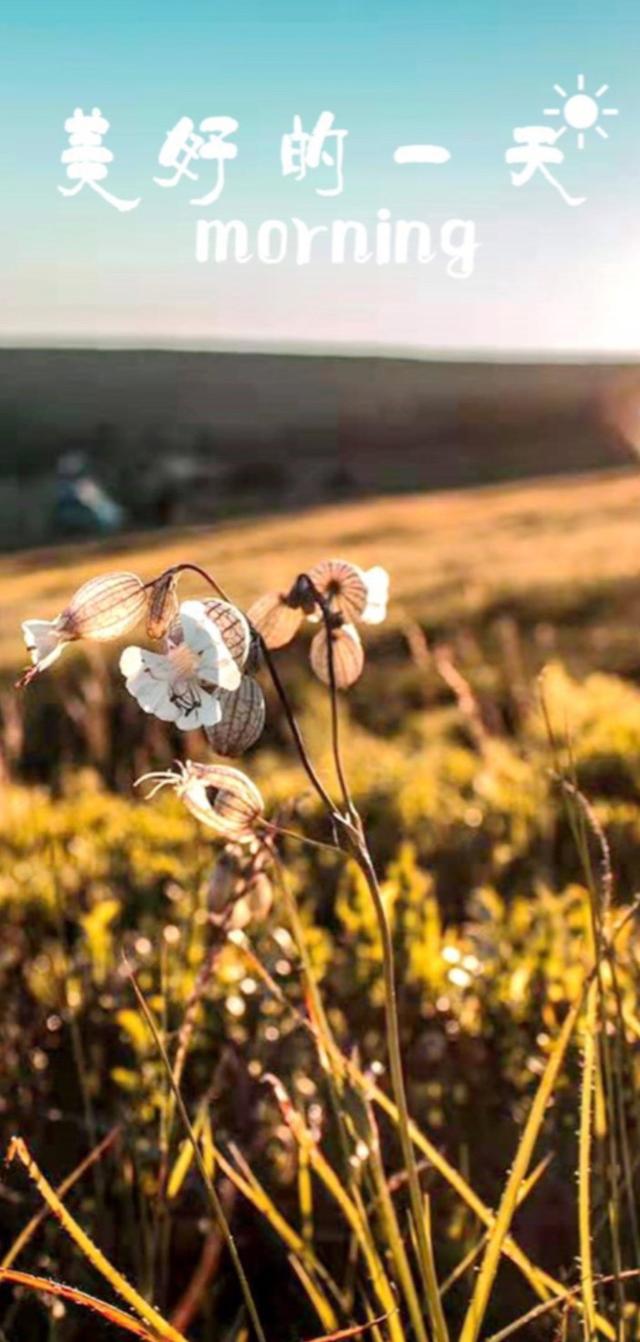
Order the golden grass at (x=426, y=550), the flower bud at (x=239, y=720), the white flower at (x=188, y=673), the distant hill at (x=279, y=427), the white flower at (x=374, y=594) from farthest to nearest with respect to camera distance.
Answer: the distant hill at (x=279, y=427) < the golden grass at (x=426, y=550) < the white flower at (x=374, y=594) < the flower bud at (x=239, y=720) < the white flower at (x=188, y=673)

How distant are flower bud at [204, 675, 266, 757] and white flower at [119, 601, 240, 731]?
0.21 feet

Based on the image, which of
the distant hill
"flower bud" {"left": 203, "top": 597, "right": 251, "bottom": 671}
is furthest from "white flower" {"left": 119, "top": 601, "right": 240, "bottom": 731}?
the distant hill

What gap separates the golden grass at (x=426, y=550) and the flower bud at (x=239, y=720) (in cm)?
788

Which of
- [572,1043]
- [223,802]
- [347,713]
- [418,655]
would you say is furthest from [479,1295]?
[347,713]

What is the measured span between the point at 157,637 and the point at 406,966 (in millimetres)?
1815

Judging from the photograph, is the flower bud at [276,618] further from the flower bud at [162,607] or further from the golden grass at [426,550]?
the golden grass at [426,550]

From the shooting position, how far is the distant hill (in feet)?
135

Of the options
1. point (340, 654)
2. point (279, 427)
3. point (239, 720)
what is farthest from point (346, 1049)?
point (279, 427)

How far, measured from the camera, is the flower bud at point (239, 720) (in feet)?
4.04

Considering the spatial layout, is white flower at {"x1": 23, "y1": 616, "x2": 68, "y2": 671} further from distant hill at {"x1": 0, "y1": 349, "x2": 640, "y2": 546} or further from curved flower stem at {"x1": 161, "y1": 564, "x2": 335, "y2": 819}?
distant hill at {"x1": 0, "y1": 349, "x2": 640, "y2": 546}

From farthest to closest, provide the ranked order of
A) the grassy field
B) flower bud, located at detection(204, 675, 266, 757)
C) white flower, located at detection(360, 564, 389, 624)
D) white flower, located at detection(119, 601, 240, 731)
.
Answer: the grassy field < white flower, located at detection(360, 564, 389, 624) < flower bud, located at detection(204, 675, 266, 757) < white flower, located at detection(119, 601, 240, 731)

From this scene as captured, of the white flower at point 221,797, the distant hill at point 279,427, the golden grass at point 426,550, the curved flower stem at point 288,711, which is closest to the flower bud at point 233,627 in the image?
the curved flower stem at point 288,711

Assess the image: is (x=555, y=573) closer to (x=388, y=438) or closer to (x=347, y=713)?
(x=347, y=713)

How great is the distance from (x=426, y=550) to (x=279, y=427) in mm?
37483
